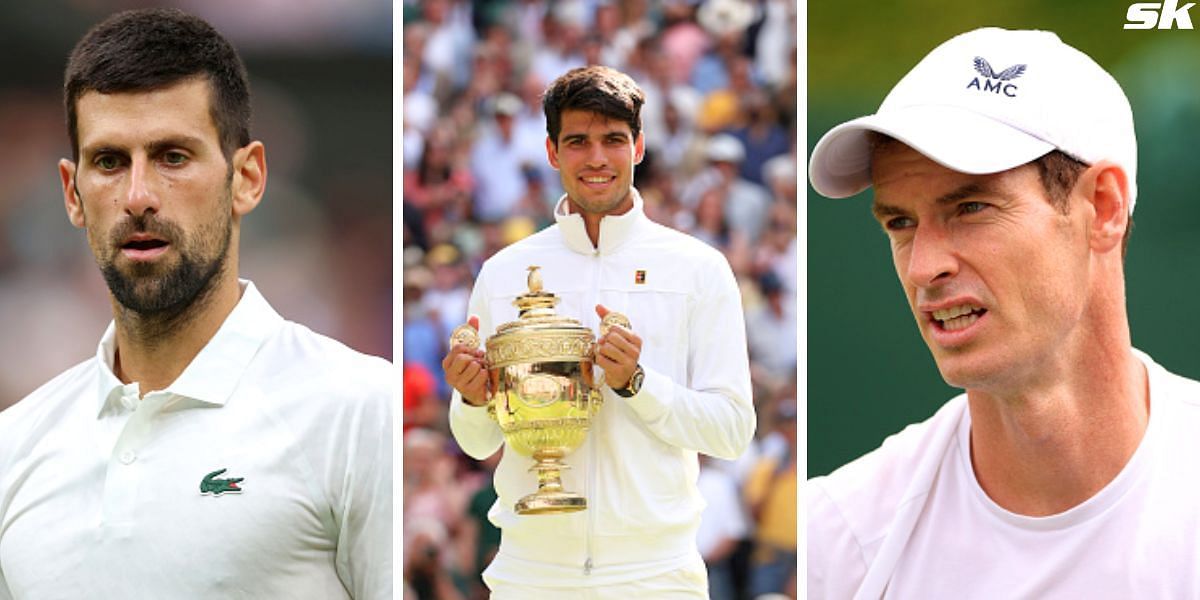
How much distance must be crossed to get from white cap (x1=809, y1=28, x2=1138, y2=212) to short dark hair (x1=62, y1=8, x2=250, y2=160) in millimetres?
1363

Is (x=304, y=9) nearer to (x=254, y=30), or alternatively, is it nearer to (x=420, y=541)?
(x=254, y=30)

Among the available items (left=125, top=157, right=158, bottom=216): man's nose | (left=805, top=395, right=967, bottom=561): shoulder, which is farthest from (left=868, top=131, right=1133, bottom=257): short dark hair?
(left=125, top=157, right=158, bottom=216): man's nose

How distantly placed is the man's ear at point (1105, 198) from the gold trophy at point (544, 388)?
1.04 m

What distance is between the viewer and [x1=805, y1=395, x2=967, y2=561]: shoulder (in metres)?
2.43

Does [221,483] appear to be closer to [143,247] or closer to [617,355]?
[143,247]

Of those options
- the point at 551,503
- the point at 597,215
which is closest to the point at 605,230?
the point at 597,215

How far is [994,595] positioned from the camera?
90.9 inches

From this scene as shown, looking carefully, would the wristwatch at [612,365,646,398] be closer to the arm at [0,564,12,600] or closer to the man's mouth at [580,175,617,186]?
the man's mouth at [580,175,617,186]

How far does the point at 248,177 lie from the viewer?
315 centimetres

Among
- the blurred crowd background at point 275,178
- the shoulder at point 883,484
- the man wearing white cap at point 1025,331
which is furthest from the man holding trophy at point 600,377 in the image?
the man wearing white cap at point 1025,331

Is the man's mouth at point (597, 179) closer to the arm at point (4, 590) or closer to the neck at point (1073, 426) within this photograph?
the neck at point (1073, 426)

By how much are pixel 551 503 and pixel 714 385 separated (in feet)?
1.42

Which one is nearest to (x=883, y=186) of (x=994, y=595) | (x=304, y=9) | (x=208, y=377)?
(x=994, y=595)

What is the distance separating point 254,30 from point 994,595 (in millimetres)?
2093
